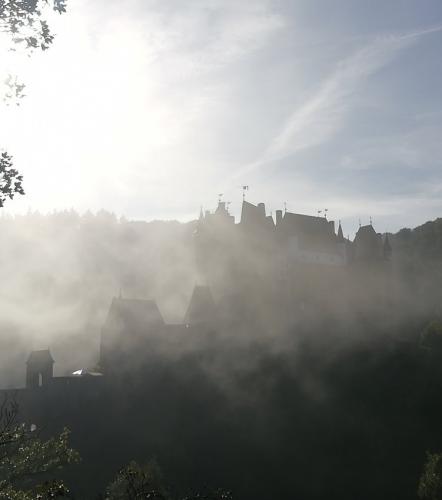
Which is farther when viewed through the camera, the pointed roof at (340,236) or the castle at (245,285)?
the pointed roof at (340,236)

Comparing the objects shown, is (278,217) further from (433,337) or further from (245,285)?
(433,337)

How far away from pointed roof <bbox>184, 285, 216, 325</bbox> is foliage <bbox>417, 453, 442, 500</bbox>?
21.9 m

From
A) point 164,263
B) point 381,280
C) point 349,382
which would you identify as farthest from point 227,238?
point 164,263

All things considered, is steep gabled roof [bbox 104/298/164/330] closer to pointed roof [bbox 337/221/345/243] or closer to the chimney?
the chimney

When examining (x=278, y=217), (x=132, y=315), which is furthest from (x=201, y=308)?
(x=278, y=217)

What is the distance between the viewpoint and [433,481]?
110ft

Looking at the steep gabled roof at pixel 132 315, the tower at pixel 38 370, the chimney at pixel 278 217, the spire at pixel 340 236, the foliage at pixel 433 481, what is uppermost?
the chimney at pixel 278 217

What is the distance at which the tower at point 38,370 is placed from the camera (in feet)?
123

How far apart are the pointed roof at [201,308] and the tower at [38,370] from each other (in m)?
14.0

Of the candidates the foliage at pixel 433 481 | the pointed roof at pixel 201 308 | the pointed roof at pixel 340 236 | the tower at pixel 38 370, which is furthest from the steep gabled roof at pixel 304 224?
the tower at pixel 38 370

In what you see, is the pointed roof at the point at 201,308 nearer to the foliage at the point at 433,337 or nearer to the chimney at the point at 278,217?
the chimney at the point at 278,217

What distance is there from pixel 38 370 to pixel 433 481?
1157 inches

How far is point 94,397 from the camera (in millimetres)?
38875

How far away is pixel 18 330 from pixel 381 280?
53547mm
